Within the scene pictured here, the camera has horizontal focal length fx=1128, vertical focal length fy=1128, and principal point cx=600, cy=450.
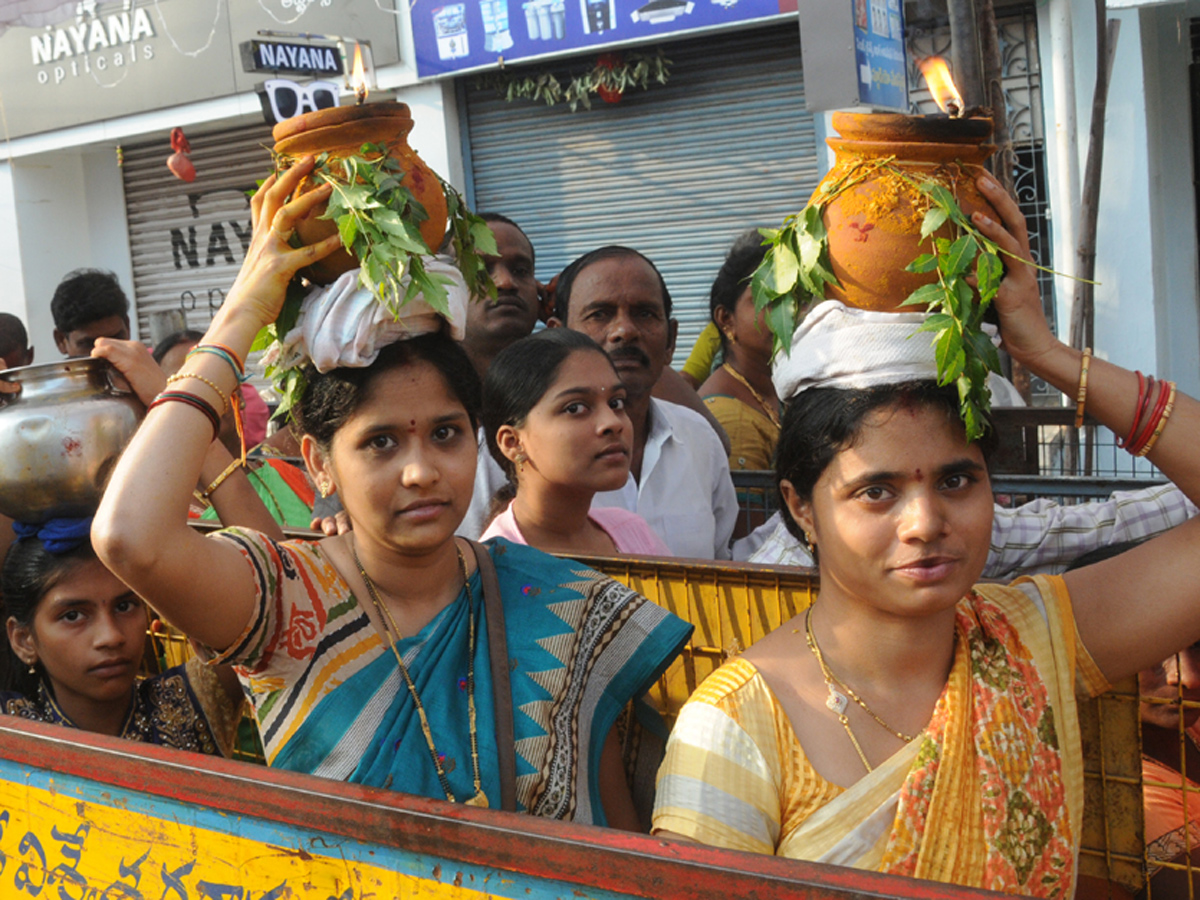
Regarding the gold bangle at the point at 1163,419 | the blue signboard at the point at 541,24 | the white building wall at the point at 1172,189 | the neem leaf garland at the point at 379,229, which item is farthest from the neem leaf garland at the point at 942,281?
the blue signboard at the point at 541,24

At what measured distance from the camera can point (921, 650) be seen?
1.92 meters

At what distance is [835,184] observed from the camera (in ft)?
6.17

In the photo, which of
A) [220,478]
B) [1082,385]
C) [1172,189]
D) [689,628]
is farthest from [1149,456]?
[1172,189]

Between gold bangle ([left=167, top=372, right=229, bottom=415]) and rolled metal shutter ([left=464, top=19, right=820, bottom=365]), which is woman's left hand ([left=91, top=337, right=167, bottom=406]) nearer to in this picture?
gold bangle ([left=167, top=372, right=229, bottom=415])

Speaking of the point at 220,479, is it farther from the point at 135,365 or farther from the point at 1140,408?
the point at 1140,408

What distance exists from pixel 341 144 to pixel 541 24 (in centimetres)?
785

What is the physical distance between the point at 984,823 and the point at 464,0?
9214 millimetres

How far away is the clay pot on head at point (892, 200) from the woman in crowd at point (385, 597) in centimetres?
74

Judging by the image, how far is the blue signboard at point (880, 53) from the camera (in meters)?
4.62

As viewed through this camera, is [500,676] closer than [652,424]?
Yes

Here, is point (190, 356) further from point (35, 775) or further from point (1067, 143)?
point (1067, 143)

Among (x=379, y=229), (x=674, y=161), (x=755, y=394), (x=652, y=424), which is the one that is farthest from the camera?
(x=674, y=161)

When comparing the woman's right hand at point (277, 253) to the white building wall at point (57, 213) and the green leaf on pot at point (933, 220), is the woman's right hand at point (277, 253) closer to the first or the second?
the green leaf on pot at point (933, 220)

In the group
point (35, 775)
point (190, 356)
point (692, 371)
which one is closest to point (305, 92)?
point (692, 371)
